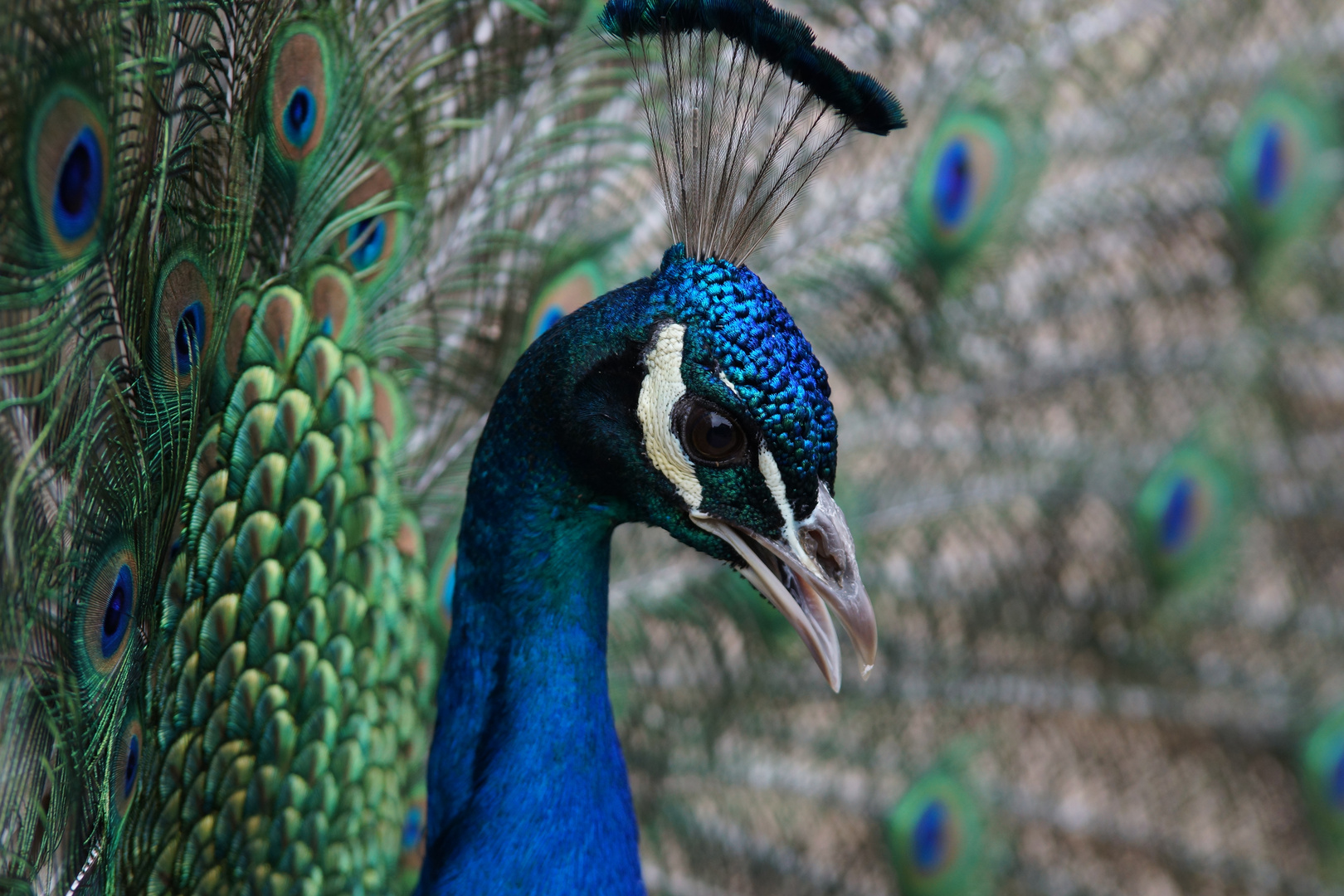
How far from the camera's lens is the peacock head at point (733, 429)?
2.21 feet

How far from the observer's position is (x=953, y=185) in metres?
1.50

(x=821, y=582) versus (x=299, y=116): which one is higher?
(x=299, y=116)

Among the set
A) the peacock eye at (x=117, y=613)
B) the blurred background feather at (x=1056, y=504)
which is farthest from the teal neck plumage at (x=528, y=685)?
the blurred background feather at (x=1056, y=504)

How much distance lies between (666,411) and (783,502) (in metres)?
0.09

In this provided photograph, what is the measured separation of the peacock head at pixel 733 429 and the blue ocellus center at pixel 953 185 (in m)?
0.85

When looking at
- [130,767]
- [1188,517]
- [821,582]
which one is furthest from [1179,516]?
[130,767]

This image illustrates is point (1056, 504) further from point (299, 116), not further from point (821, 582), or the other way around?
point (299, 116)

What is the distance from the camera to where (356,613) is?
3.26ft

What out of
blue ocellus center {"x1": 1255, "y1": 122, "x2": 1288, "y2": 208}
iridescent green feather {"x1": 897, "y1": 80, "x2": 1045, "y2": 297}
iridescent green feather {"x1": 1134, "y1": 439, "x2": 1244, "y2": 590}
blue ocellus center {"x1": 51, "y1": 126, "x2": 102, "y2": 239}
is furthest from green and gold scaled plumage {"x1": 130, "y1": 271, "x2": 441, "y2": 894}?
blue ocellus center {"x1": 1255, "y1": 122, "x2": 1288, "y2": 208}

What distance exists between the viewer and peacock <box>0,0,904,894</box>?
0.59m

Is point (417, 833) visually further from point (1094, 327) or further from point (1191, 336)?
point (1191, 336)

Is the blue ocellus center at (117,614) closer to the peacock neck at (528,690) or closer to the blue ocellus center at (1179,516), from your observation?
the peacock neck at (528,690)

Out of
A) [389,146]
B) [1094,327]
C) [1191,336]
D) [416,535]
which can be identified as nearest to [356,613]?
Result: [416,535]

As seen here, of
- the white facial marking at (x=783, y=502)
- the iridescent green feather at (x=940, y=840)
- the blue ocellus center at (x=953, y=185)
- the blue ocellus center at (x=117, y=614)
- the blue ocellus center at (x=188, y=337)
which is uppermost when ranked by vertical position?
the blue ocellus center at (x=953, y=185)
